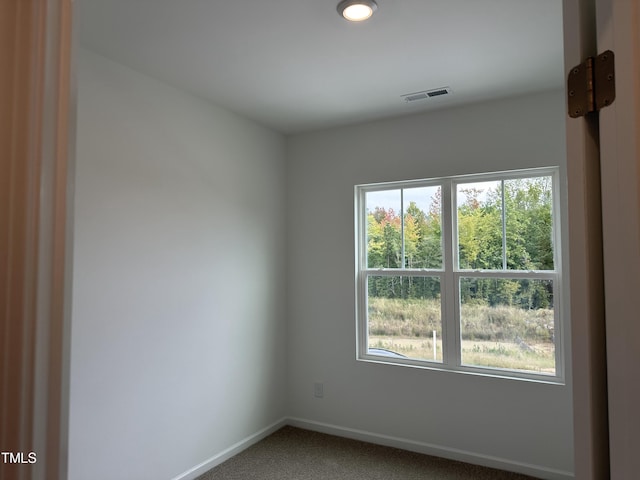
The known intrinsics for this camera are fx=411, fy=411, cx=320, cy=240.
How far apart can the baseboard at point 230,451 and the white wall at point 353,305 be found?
23 centimetres

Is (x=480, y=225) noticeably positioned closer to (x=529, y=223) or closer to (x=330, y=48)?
(x=529, y=223)

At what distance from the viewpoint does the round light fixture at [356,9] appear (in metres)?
1.85

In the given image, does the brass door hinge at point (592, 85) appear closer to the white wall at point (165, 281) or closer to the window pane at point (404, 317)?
the white wall at point (165, 281)

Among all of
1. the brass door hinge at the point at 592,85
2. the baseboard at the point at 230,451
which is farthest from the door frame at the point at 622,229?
the baseboard at the point at 230,451

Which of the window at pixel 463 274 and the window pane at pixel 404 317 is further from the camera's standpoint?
the window pane at pixel 404 317

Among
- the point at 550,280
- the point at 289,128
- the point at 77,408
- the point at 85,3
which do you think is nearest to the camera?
the point at 85,3

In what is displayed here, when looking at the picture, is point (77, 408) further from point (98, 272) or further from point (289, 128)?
point (289, 128)

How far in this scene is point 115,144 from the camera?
2418 mm

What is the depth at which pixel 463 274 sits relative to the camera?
324 centimetres

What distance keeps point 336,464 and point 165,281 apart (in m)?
1.83

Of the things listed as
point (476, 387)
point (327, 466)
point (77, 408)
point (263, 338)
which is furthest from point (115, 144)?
point (476, 387)

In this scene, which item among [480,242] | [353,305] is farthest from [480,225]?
[353,305]

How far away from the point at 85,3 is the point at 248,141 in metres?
1.72

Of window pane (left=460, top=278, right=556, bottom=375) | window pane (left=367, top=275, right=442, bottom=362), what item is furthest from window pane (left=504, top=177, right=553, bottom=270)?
window pane (left=367, top=275, right=442, bottom=362)
